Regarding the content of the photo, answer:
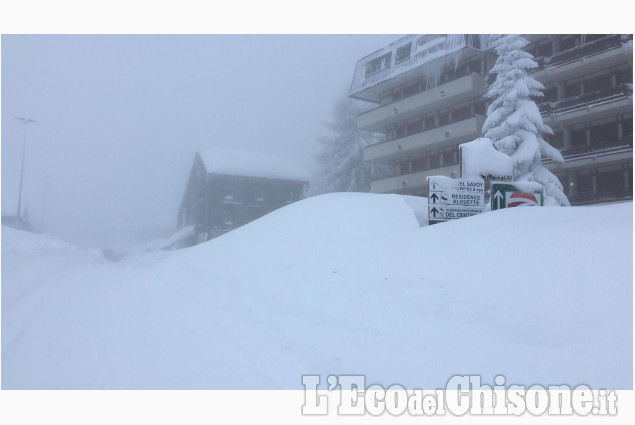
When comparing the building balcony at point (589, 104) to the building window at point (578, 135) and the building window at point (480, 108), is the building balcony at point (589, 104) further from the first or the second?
the building window at point (480, 108)

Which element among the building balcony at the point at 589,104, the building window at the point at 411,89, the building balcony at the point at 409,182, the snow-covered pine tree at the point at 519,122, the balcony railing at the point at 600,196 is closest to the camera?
the snow-covered pine tree at the point at 519,122

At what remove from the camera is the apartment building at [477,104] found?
25.1m

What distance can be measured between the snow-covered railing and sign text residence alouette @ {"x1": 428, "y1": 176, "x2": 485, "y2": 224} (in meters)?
20.6

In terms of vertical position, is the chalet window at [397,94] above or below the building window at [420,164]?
above

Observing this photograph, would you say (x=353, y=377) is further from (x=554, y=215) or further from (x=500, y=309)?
(x=554, y=215)

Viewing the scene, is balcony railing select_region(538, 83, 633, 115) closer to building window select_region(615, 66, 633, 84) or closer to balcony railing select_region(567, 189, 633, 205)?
building window select_region(615, 66, 633, 84)

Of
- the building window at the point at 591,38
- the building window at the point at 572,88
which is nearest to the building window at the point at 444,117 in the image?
the building window at the point at 572,88

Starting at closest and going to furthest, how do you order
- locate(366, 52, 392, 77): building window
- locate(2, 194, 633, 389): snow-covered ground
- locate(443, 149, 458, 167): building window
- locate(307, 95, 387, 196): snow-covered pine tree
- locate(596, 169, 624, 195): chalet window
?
locate(2, 194, 633, 389): snow-covered ground < locate(596, 169, 624, 195): chalet window < locate(443, 149, 458, 167): building window < locate(366, 52, 392, 77): building window < locate(307, 95, 387, 196): snow-covered pine tree

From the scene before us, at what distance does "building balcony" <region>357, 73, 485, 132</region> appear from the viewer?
29.7 meters

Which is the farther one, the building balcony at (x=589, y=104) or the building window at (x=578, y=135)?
Answer: the building window at (x=578, y=135)

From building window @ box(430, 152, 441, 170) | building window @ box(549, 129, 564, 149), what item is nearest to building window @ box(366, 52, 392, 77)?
building window @ box(430, 152, 441, 170)

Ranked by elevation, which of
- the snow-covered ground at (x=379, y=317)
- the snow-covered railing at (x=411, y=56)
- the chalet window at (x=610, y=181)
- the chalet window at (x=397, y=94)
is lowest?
the snow-covered ground at (x=379, y=317)

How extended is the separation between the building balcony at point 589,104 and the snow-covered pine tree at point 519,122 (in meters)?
7.68

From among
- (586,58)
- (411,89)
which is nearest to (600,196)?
(586,58)
